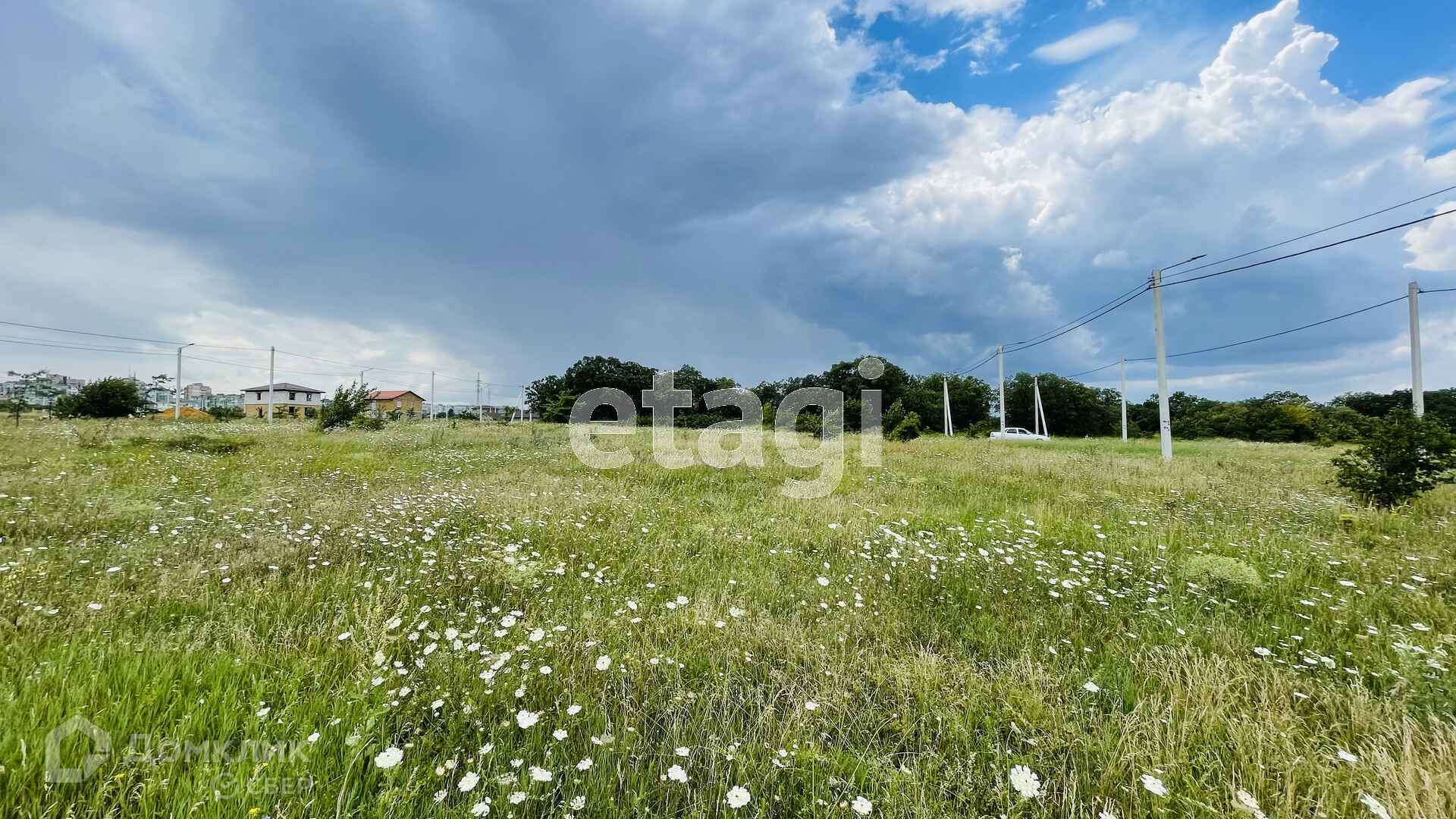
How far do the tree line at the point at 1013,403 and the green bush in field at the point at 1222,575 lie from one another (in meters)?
45.8

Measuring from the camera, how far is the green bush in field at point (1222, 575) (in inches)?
182

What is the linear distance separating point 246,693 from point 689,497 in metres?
6.74

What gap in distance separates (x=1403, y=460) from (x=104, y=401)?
6545 centimetres

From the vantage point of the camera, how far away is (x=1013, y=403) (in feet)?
244

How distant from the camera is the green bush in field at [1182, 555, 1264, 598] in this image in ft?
15.2

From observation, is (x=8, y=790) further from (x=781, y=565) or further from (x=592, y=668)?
(x=781, y=565)

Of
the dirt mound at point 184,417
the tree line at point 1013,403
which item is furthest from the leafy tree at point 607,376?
the dirt mound at point 184,417

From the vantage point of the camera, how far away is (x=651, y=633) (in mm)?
3641

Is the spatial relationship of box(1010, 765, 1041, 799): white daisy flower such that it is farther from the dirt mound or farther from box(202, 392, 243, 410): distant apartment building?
box(202, 392, 243, 410): distant apartment building

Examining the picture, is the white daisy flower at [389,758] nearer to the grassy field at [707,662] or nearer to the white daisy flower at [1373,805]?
the grassy field at [707,662]
